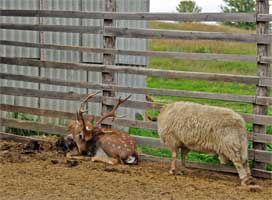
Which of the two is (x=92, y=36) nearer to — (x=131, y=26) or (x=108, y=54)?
(x=131, y=26)

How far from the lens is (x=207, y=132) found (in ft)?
26.2

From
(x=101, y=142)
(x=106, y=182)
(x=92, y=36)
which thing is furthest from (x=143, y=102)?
(x=92, y=36)

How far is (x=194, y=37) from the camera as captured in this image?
8.55 m

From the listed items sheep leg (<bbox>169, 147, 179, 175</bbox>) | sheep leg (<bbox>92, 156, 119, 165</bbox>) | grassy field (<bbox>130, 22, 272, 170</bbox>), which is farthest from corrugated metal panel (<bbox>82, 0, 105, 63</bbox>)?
sheep leg (<bbox>169, 147, 179, 175</bbox>)

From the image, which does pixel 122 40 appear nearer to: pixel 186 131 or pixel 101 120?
pixel 101 120

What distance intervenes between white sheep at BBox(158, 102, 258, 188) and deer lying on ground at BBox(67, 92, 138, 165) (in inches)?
28.6


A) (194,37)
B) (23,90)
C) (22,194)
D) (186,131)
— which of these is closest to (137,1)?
(23,90)

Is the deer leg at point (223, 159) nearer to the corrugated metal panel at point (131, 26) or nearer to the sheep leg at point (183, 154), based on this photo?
the sheep leg at point (183, 154)

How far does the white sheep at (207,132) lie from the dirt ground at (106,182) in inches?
13.5

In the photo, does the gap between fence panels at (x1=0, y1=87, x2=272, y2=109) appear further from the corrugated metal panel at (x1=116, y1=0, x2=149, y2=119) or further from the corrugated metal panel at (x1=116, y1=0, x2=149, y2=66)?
the corrugated metal panel at (x1=116, y1=0, x2=149, y2=66)

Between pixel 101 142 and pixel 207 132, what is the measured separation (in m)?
1.87

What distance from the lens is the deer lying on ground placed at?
8.98 meters

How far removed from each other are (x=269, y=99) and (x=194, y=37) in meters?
1.34

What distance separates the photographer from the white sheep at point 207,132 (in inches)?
308
